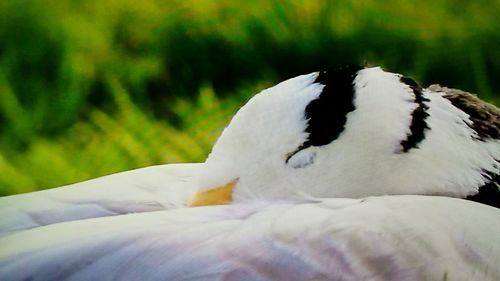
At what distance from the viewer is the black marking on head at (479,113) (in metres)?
0.66

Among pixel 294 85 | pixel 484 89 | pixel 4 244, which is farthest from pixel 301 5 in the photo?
pixel 4 244

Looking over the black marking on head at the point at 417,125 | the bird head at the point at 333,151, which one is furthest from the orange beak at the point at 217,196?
the black marking on head at the point at 417,125

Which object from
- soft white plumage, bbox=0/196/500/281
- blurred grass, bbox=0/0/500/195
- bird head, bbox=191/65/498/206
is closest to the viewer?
soft white plumage, bbox=0/196/500/281

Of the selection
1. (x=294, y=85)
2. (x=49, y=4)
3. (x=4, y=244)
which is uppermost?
(x=49, y=4)

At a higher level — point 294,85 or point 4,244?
point 294,85

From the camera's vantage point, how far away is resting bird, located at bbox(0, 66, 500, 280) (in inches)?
20.3

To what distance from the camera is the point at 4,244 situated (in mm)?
570

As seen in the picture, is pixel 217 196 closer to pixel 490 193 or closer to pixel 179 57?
pixel 490 193

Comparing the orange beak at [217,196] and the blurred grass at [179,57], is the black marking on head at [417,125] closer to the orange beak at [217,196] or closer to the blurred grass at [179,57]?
the orange beak at [217,196]

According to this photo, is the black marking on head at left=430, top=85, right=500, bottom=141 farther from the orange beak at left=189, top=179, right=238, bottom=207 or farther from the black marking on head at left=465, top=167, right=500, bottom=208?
the orange beak at left=189, top=179, right=238, bottom=207

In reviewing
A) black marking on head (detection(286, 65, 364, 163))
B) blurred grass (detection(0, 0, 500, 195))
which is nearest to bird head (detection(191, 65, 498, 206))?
black marking on head (detection(286, 65, 364, 163))

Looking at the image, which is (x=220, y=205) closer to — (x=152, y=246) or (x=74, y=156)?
(x=152, y=246)

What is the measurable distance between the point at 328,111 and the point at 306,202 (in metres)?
0.08

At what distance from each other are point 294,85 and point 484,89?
12.6 inches
